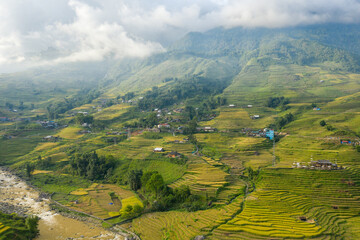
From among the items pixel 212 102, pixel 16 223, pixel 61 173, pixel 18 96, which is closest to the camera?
pixel 16 223

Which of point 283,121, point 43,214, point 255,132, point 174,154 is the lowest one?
point 43,214

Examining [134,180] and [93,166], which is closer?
[134,180]

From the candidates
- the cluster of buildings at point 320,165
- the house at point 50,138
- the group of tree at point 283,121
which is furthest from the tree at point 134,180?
the group of tree at point 283,121

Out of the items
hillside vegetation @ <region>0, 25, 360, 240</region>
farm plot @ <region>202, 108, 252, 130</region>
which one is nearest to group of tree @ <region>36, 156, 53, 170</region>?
hillside vegetation @ <region>0, 25, 360, 240</region>

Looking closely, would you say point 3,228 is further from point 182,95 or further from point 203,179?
point 182,95

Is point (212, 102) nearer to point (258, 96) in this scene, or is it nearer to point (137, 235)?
point (258, 96)

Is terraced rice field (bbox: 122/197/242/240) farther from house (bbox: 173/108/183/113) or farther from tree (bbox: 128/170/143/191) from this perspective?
house (bbox: 173/108/183/113)

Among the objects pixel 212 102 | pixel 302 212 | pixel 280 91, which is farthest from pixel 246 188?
pixel 280 91

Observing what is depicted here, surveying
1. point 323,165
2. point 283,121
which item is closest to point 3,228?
point 323,165
